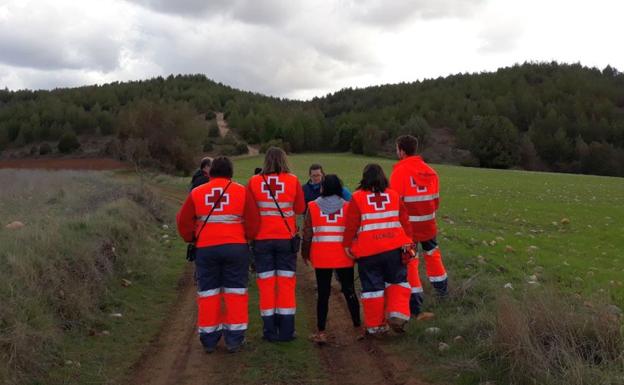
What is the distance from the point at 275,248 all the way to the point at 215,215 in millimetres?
948

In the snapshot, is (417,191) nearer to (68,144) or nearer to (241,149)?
(241,149)

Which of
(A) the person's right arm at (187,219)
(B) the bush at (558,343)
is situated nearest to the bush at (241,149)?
(A) the person's right arm at (187,219)

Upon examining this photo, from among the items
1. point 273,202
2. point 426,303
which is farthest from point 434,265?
point 273,202

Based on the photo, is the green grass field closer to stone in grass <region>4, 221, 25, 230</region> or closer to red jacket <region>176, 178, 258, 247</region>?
stone in grass <region>4, 221, 25, 230</region>

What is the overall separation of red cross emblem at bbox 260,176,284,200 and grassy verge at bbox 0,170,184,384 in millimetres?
2671

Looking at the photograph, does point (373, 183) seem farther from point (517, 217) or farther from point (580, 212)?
point (580, 212)

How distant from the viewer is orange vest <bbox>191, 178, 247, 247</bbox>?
22.3 feet

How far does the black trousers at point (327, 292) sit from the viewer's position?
7.21 meters

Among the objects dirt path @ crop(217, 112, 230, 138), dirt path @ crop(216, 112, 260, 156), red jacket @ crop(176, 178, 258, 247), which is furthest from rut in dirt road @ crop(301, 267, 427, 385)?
dirt path @ crop(217, 112, 230, 138)

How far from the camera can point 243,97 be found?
15038 cm

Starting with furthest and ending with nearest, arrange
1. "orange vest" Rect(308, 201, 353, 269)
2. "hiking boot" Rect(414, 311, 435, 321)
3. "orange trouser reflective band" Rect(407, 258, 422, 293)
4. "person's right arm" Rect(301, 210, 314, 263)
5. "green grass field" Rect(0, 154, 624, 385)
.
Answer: "orange trouser reflective band" Rect(407, 258, 422, 293) < "hiking boot" Rect(414, 311, 435, 321) < "person's right arm" Rect(301, 210, 314, 263) < "orange vest" Rect(308, 201, 353, 269) < "green grass field" Rect(0, 154, 624, 385)

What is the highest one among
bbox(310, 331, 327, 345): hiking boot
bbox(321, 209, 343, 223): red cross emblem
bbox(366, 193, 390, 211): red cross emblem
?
bbox(366, 193, 390, 211): red cross emblem

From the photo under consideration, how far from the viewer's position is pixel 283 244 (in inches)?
281

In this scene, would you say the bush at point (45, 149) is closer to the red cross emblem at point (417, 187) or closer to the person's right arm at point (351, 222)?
the red cross emblem at point (417, 187)
